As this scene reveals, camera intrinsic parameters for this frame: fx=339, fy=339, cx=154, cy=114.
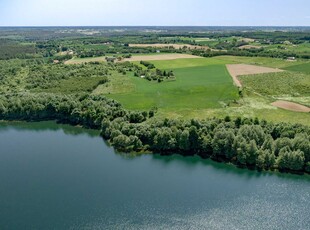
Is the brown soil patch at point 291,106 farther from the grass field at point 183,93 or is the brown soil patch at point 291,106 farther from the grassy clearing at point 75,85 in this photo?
the grassy clearing at point 75,85

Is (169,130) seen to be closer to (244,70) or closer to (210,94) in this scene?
(210,94)

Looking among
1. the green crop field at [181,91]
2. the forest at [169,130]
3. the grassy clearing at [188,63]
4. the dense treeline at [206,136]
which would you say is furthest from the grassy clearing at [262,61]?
the dense treeline at [206,136]

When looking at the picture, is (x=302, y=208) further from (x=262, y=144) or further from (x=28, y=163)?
(x=28, y=163)

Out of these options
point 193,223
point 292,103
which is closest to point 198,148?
point 193,223

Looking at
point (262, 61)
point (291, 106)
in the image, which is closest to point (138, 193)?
point (291, 106)

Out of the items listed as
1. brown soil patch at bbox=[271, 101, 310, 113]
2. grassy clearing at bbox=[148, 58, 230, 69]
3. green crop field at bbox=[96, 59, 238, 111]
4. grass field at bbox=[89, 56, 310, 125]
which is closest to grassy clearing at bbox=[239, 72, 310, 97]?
grass field at bbox=[89, 56, 310, 125]

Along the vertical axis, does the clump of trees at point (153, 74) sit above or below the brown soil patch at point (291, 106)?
Answer: above
